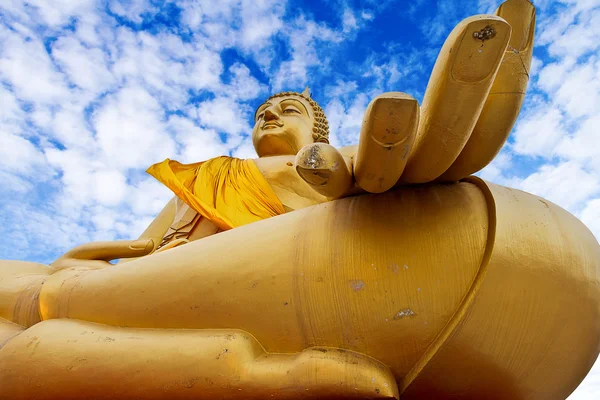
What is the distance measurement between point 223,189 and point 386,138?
2.14 m

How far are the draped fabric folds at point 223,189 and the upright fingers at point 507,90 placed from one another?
1809mm

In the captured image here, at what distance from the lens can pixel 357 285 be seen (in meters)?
1.72

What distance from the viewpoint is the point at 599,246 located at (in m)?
1.86

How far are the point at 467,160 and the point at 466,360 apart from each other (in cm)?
62

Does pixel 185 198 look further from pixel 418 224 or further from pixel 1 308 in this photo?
pixel 418 224

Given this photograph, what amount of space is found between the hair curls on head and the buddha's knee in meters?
2.26

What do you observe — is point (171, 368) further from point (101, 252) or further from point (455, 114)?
point (101, 252)

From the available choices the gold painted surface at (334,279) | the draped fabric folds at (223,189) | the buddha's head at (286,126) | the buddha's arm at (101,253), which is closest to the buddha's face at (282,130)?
the buddha's head at (286,126)

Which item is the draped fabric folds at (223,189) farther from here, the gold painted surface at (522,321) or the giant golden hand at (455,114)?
the gold painted surface at (522,321)

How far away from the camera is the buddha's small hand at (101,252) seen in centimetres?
284

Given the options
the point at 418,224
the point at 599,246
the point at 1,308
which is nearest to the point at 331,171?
the point at 418,224

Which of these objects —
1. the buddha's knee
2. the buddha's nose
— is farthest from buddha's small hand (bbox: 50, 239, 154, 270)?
the buddha's nose

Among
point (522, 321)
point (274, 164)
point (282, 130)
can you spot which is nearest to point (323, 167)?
point (522, 321)

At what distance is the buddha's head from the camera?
3.89 meters
